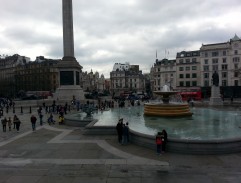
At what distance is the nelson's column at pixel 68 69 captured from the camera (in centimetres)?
5753

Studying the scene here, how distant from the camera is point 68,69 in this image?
58.1 meters

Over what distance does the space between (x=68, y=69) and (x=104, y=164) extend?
46.1 meters

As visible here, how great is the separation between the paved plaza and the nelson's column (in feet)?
126

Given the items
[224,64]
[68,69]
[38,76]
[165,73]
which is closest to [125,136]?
[68,69]

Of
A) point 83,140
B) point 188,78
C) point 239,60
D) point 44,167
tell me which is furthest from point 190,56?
point 44,167

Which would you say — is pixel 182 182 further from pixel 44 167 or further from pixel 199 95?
pixel 199 95

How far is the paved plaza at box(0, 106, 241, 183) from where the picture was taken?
11.8 metres

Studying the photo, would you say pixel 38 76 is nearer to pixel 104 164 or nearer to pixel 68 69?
pixel 68 69

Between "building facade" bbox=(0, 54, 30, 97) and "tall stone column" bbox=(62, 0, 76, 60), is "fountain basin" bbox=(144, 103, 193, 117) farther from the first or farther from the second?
"building facade" bbox=(0, 54, 30, 97)

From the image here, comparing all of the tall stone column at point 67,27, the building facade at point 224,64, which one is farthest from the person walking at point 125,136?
the building facade at point 224,64

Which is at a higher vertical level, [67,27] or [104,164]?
[67,27]

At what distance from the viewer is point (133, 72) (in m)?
178

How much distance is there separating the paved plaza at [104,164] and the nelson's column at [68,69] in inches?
1511

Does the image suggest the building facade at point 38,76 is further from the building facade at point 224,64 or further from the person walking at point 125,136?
the person walking at point 125,136
